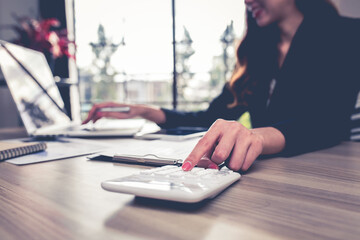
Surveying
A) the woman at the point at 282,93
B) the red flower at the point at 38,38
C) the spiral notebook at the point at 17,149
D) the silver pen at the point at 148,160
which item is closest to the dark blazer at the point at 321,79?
the woman at the point at 282,93

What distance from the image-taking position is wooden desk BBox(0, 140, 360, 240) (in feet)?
0.84

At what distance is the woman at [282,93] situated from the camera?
0.49 metres

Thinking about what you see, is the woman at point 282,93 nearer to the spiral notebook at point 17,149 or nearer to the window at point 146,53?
the spiral notebook at point 17,149

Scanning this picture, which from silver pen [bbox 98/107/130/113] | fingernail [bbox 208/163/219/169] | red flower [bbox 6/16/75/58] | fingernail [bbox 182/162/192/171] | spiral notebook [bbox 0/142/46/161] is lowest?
spiral notebook [bbox 0/142/46/161]

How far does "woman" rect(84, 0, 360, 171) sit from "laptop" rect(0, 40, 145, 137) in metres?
0.12

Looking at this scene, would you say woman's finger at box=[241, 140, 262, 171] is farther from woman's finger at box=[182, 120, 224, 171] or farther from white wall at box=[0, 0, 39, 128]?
white wall at box=[0, 0, 39, 128]

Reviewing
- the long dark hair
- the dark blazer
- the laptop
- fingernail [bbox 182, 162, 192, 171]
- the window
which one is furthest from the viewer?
the window

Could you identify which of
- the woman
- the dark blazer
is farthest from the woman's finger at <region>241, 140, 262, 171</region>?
the dark blazer

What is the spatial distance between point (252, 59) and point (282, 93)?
14.4 inches

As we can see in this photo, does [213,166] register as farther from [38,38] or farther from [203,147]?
[38,38]

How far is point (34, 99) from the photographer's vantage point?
997 mm

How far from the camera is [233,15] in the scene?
792 millimetres

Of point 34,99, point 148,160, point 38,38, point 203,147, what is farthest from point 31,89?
point 38,38

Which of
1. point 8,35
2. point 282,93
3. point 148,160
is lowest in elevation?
point 148,160
